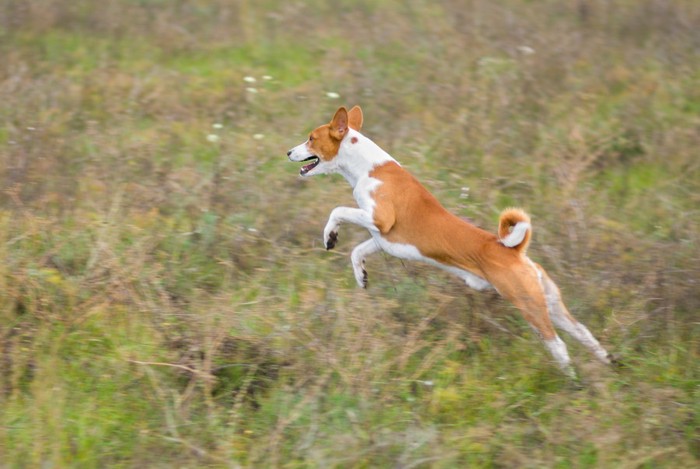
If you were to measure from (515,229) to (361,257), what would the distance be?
1.29m

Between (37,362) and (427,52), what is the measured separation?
276 inches

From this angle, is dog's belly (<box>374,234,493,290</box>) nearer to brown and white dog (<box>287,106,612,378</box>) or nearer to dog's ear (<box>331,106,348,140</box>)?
brown and white dog (<box>287,106,612,378</box>)

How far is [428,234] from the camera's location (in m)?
6.37

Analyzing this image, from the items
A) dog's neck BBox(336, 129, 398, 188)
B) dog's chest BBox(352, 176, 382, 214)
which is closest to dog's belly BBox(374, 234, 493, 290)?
dog's chest BBox(352, 176, 382, 214)

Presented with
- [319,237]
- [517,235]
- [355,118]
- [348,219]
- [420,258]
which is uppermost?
[355,118]

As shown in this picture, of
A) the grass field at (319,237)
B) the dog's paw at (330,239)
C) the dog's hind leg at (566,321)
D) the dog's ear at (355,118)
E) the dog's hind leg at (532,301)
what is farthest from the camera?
the dog's ear at (355,118)

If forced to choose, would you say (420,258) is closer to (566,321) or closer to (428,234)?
(428,234)

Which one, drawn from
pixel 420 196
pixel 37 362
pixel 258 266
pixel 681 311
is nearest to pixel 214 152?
pixel 258 266

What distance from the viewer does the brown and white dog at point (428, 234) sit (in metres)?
5.96

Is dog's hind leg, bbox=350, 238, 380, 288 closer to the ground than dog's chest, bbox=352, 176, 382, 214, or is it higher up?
closer to the ground

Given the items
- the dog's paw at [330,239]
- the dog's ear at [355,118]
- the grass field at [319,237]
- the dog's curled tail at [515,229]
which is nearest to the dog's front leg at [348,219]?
the dog's paw at [330,239]

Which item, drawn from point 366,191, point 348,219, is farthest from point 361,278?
point 366,191

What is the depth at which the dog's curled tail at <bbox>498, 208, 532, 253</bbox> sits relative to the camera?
19.5 ft

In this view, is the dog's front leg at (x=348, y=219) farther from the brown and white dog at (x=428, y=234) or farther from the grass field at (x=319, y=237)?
the grass field at (x=319, y=237)
